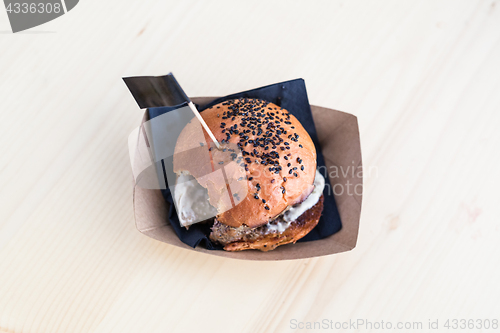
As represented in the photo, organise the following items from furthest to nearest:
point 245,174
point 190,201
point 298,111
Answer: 1. point 298,111
2. point 190,201
3. point 245,174

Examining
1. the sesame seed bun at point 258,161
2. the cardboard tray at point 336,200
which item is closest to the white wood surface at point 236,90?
the cardboard tray at point 336,200

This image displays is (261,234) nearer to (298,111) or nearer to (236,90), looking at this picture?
(298,111)

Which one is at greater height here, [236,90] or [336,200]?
[236,90]

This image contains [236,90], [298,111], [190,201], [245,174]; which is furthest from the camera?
[236,90]

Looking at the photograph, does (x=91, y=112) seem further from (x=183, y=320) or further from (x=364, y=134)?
(x=364, y=134)

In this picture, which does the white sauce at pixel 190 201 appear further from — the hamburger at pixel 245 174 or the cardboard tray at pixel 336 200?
the cardboard tray at pixel 336 200

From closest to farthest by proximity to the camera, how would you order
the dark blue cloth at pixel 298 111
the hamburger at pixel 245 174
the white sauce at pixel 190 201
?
the hamburger at pixel 245 174
the white sauce at pixel 190 201
the dark blue cloth at pixel 298 111

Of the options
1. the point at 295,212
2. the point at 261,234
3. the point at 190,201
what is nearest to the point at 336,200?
the point at 295,212
